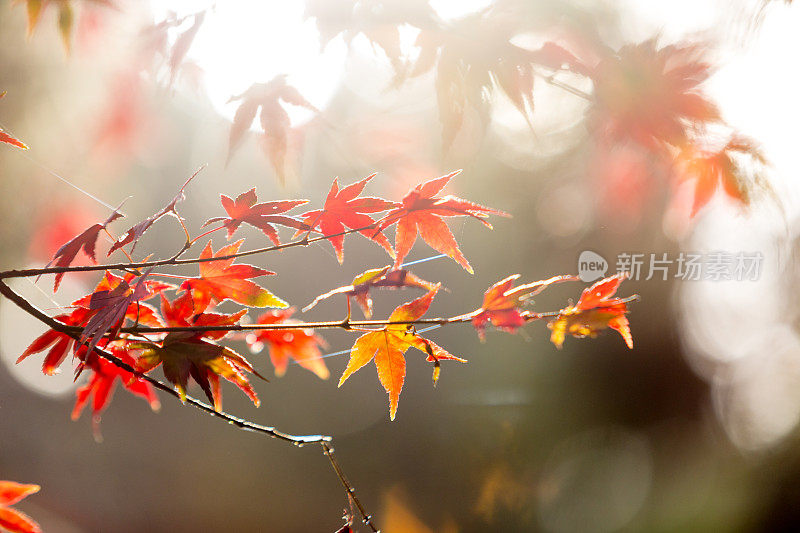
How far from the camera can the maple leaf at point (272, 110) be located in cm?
68

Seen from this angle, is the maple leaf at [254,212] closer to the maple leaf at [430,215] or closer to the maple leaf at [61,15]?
the maple leaf at [430,215]

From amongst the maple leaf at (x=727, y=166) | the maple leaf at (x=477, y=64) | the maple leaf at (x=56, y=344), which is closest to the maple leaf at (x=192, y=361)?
the maple leaf at (x=56, y=344)

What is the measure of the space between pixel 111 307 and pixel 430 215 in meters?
0.28

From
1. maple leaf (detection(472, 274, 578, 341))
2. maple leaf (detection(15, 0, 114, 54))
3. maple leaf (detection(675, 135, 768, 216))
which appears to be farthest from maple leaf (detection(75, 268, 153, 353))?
Answer: maple leaf (detection(675, 135, 768, 216))

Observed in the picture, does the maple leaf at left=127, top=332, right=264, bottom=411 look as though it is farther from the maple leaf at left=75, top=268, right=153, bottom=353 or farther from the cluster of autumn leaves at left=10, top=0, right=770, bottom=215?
the cluster of autumn leaves at left=10, top=0, right=770, bottom=215

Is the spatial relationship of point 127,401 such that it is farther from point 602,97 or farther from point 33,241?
point 602,97

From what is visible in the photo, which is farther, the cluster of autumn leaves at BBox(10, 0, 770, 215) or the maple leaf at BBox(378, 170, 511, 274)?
the cluster of autumn leaves at BBox(10, 0, 770, 215)

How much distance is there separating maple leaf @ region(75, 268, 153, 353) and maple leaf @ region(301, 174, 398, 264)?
5.9 inches

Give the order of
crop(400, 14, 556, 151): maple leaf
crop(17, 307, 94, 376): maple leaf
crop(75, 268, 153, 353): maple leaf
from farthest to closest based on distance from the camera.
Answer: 1. crop(400, 14, 556, 151): maple leaf
2. crop(17, 307, 94, 376): maple leaf
3. crop(75, 268, 153, 353): maple leaf

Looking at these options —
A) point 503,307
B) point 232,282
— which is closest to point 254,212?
point 232,282

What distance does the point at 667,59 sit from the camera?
69cm

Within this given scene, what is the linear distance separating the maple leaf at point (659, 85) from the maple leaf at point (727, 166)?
0.27ft

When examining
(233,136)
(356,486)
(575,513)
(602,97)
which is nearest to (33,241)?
(233,136)

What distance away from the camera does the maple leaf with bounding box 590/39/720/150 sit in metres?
0.68
